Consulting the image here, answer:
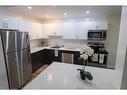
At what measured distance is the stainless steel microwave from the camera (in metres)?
3.57

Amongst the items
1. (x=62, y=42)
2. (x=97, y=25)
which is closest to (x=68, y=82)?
(x=97, y=25)

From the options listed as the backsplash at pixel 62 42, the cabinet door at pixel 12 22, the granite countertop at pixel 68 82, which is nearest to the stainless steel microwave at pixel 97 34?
the backsplash at pixel 62 42

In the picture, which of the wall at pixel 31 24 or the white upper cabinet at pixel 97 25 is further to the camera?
the white upper cabinet at pixel 97 25

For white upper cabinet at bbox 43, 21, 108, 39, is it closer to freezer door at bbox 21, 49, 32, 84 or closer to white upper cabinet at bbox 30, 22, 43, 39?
white upper cabinet at bbox 30, 22, 43, 39

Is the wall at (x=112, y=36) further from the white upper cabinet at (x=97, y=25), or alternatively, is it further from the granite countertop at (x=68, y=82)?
Answer: the granite countertop at (x=68, y=82)

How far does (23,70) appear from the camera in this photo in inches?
107

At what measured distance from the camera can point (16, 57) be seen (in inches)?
96.0

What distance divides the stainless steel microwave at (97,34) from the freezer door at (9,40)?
2671 millimetres

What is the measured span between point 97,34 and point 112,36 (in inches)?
28.2

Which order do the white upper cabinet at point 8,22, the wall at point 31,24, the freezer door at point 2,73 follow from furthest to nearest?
the wall at point 31,24
the white upper cabinet at point 8,22
the freezer door at point 2,73

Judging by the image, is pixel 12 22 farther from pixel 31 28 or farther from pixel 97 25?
pixel 97 25

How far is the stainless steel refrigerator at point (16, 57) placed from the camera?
2.17 metres
